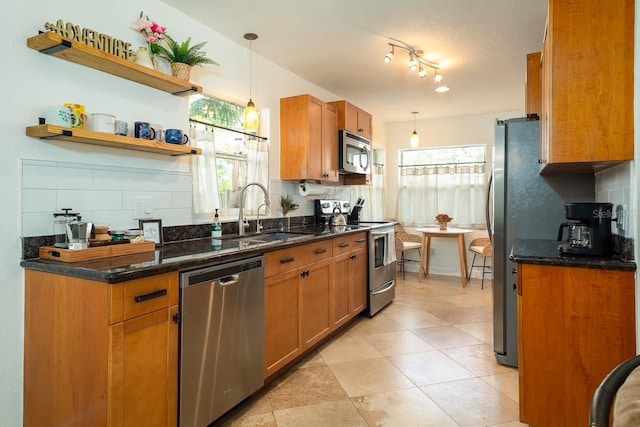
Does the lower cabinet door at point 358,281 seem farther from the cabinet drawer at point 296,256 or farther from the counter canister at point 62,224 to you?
the counter canister at point 62,224

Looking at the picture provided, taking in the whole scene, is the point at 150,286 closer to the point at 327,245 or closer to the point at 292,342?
the point at 292,342

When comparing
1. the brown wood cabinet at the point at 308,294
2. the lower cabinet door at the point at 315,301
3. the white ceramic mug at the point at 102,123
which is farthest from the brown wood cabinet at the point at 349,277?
the white ceramic mug at the point at 102,123

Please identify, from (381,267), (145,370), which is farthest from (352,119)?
(145,370)

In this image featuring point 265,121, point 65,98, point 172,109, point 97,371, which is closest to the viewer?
point 97,371

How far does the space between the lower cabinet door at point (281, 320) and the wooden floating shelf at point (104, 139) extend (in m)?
0.98

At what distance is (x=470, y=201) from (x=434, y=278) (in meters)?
1.29

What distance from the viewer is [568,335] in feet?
5.91

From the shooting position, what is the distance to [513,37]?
3025mm

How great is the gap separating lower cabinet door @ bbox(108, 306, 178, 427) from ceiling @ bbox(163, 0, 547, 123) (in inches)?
81.3

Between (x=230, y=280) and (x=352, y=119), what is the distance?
2.87 m

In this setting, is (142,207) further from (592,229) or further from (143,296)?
(592,229)

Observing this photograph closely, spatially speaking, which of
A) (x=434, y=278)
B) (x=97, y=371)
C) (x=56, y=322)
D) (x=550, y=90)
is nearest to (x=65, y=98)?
(x=56, y=322)

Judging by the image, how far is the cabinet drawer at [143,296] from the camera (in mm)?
1419

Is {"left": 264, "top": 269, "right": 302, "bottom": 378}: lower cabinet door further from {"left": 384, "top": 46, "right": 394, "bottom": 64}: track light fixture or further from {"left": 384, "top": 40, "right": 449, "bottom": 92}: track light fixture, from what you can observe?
{"left": 384, "top": 40, "right": 449, "bottom": 92}: track light fixture
